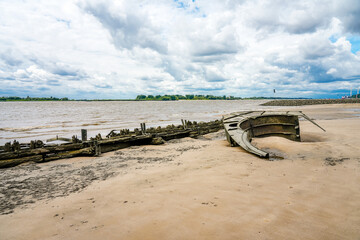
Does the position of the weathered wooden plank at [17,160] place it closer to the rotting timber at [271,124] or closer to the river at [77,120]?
the rotting timber at [271,124]

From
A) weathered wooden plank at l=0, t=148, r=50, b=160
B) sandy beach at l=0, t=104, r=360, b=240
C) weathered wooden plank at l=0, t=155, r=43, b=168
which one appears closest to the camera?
sandy beach at l=0, t=104, r=360, b=240

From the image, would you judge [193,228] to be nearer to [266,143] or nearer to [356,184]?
[356,184]

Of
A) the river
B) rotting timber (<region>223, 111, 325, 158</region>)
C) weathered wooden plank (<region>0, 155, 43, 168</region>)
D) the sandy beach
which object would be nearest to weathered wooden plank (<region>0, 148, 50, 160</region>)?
weathered wooden plank (<region>0, 155, 43, 168</region>)

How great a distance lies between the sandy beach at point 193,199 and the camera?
331 centimetres

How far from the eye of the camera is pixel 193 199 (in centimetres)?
432

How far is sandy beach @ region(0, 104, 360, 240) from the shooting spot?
3307 millimetres

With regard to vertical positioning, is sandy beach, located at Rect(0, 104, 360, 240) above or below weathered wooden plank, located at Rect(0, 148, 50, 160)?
below

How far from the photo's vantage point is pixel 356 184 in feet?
16.4

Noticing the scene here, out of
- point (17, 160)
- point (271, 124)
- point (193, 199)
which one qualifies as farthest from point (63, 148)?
point (271, 124)

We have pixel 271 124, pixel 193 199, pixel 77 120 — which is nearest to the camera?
pixel 193 199

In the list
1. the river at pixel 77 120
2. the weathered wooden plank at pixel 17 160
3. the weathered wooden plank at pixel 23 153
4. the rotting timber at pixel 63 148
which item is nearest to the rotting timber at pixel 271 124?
the rotting timber at pixel 63 148

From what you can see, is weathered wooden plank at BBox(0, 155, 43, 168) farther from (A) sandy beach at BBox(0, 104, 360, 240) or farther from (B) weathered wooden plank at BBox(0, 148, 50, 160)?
(A) sandy beach at BBox(0, 104, 360, 240)

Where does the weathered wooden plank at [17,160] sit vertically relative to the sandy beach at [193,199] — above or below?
above

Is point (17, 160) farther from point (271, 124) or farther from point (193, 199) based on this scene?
point (271, 124)
